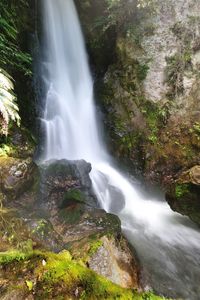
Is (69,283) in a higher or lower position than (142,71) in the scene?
lower

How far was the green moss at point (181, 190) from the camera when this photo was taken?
7039mm

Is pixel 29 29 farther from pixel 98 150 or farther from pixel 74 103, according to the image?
pixel 98 150

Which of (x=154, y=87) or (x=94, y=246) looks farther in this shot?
(x=154, y=87)

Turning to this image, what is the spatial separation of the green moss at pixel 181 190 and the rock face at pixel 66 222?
2.08 m

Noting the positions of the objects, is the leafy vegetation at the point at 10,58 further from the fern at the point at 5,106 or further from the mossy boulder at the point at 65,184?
the mossy boulder at the point at 65,184

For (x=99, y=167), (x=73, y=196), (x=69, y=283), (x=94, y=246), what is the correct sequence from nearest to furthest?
(x=69, y=283) < (x=94, y=246) < (x=73, y=196) < (x=99, y=167)

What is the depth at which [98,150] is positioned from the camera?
1087cm

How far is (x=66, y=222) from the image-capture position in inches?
236

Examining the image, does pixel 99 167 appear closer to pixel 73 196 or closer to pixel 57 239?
pixel 73 196

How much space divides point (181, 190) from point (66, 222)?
10.3 feet

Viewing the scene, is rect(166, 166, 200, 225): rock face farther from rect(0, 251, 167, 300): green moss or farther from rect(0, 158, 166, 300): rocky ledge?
rect(0, 251, 167, 300): green moss

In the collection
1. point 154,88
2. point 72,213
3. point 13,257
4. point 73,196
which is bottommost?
point 72,213

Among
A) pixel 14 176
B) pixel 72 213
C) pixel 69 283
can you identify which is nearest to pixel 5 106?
pixel 14 176

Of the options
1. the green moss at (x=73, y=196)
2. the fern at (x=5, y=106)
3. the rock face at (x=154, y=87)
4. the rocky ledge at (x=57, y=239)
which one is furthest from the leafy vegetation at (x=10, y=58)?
the rock face at (x=154, y=87)
